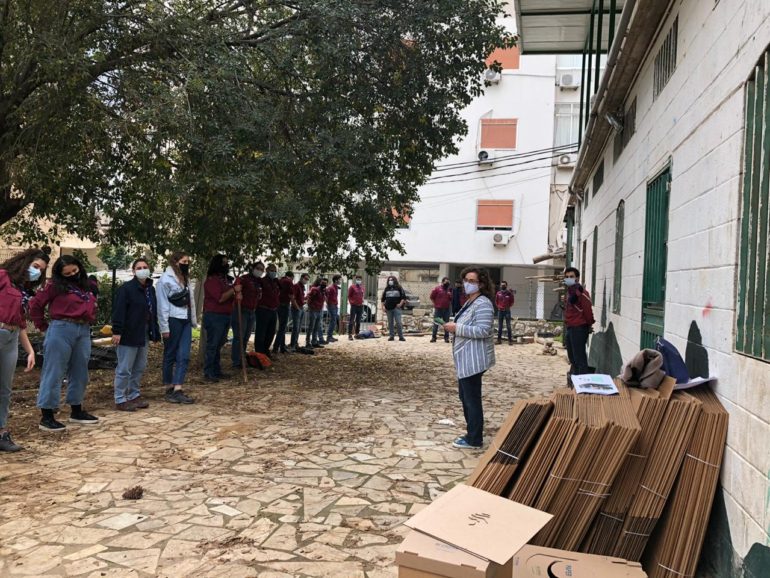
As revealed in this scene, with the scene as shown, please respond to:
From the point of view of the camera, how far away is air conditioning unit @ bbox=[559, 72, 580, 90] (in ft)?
88.8

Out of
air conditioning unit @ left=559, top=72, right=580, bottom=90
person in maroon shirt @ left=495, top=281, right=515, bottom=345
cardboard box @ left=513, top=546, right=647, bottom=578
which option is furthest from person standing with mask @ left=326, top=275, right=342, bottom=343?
air conditioning unit @ left=559, top=72, right=580, bottom=90

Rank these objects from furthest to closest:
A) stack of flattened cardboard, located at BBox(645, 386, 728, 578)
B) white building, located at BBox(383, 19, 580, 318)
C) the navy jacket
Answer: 1. white building, located at BBox(383, 19, 580, 318)
2. the navy jacket
3. stack of flattened cardboard, located at BBox(645, 386, 728, 578)

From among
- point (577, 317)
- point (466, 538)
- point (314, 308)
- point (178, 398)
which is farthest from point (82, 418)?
point (314, 308)

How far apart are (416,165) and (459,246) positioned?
1879 centimetres

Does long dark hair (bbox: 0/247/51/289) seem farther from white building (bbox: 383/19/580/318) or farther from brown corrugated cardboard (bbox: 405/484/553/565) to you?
white building (bbox: 383/19/580/318)

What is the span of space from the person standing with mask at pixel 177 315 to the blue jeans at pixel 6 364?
2255 millimetres

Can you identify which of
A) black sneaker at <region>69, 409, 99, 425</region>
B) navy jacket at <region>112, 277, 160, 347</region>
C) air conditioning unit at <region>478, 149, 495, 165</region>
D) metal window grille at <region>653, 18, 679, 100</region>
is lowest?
black sneaker at <region>69, 409, 99, 425</region>

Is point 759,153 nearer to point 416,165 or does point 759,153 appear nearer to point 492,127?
point 416,165

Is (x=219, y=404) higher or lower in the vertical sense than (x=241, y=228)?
lower

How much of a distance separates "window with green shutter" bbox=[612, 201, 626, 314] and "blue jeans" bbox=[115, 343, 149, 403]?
235 inches

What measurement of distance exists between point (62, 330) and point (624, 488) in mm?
5277

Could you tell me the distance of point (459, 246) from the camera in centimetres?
2892

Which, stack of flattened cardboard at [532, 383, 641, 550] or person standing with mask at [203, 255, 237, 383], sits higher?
person standing with mask at [203, 255, 237, 383]


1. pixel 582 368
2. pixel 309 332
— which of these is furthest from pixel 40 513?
pixel 309 332
